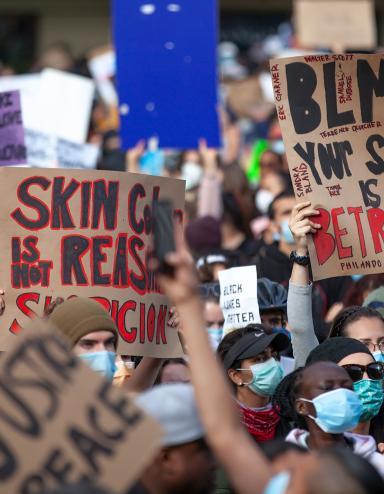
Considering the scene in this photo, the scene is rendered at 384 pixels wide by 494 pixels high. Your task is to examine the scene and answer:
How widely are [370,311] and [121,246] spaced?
115 centimetres

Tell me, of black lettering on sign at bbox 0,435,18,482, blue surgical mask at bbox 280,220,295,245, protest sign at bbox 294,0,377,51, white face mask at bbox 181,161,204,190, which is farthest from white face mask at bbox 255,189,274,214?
black lettering on sign at bbox 0,435,18,482

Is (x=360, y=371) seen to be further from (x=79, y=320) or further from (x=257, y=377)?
(x=79, y=320)

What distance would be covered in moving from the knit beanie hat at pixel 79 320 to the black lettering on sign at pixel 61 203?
0.85 m

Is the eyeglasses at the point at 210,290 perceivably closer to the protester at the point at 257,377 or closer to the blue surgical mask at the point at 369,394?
the protester at the point at 257,377

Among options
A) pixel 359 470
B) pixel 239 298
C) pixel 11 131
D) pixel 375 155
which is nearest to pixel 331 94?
pixel 375 155

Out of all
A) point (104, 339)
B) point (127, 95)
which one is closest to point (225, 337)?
point (104, 339)

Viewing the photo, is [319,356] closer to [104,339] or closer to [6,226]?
[104,339]

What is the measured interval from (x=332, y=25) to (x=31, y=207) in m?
8.21

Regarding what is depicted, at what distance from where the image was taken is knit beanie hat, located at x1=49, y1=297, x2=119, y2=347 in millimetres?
4469

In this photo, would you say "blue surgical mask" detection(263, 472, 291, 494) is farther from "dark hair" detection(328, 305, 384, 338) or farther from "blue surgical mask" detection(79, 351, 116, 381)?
"dark hair" detection(328, 305, 384, 338)

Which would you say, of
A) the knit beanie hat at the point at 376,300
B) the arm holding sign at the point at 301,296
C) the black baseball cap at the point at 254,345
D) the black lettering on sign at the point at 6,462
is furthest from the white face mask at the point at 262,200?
the black lettering on sign at the point at 6,462

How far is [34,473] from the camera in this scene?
336 cm

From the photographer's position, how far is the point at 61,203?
5.45 m

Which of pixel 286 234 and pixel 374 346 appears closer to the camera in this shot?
pixel 374 346
